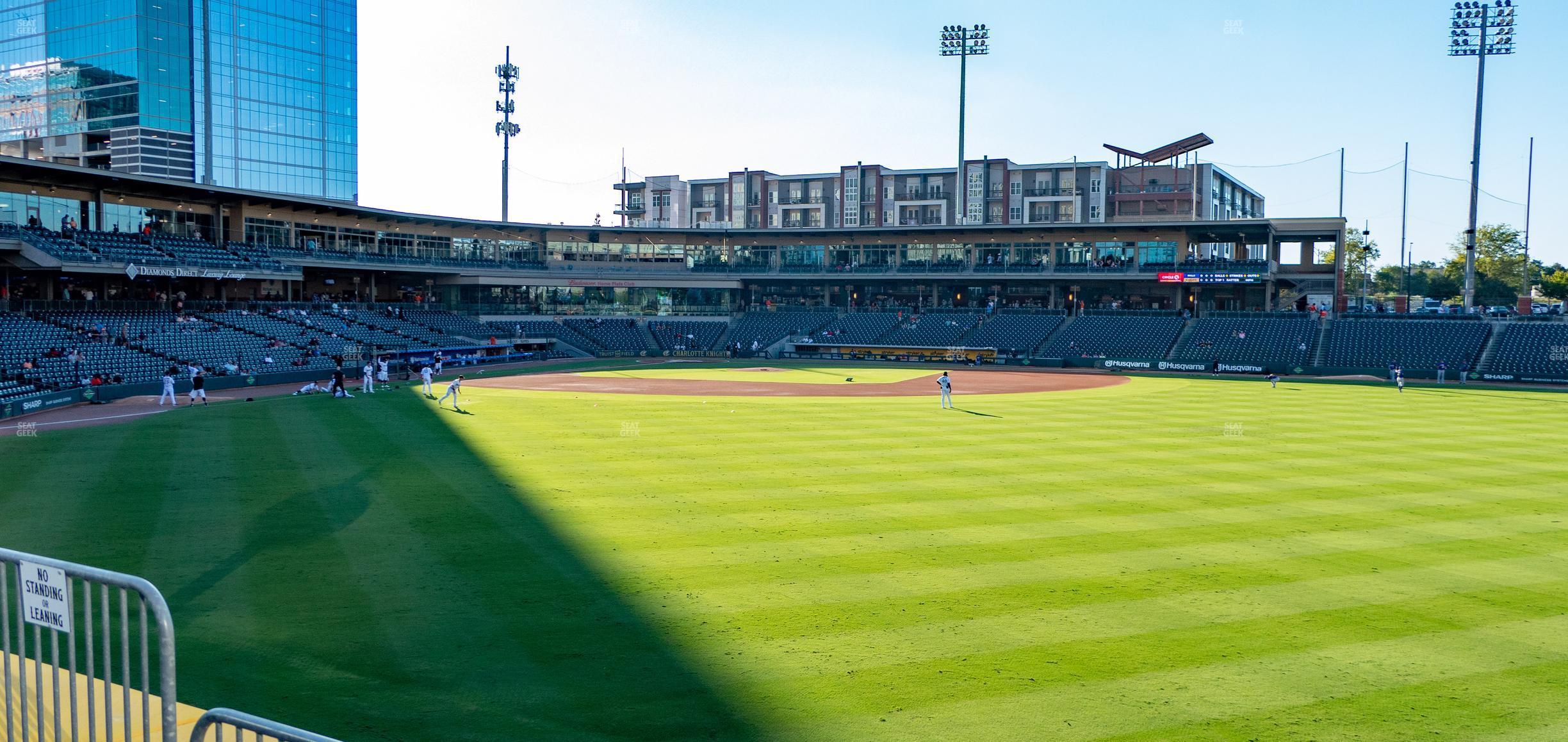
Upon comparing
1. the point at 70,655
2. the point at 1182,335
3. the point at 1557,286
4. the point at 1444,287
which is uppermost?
the point at 1444,287

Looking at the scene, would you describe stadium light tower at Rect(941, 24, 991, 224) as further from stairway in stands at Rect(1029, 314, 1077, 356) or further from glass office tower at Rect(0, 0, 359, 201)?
glass office tower at Rect(0, 0, 359, 201)

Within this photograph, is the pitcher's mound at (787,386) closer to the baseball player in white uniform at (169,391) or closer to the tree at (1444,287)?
the baseball player in white uniform at (169,391)

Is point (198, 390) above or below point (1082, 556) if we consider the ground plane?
above

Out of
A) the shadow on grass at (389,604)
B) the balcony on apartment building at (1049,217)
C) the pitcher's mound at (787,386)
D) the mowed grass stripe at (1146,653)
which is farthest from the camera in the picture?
the balcony on apartment building at (1049,217)

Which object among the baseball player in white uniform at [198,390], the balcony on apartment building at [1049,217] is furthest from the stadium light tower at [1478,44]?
→ the baseball player in white uniform at [198,390]

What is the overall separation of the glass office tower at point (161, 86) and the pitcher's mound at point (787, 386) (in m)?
48.3

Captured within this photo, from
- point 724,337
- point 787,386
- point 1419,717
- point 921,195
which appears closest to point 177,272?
point 787,386

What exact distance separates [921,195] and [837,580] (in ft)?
329

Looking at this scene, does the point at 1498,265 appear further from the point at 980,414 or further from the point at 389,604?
the point at 389,604

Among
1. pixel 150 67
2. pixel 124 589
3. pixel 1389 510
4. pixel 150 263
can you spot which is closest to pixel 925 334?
pixel 150 263

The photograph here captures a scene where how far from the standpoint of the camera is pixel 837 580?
1384 cm

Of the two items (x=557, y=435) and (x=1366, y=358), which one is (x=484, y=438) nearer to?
(x=557, y=435)

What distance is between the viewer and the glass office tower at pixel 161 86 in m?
84.1

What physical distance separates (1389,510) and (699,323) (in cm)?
7582
